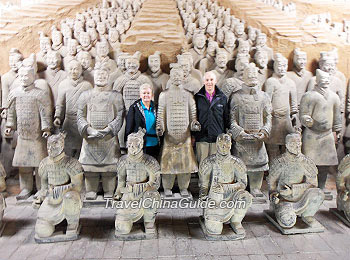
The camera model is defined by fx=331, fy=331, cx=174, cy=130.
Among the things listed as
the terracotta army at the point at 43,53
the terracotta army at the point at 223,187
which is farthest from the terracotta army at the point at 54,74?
the terracotta army at the point at 223,187

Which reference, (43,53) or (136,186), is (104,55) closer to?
(43,53)

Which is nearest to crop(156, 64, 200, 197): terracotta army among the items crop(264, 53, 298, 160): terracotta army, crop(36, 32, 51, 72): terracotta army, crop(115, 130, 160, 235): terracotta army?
crop(115, 130, 160, 235): terracotta army

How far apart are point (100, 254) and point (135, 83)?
259cm

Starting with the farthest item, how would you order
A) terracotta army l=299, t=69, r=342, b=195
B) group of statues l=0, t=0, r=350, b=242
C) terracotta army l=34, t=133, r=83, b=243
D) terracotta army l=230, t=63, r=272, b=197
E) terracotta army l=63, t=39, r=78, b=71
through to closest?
terracotta army l=63, t=39, r=78, b=71 < terracotta army l=299, t=69, r=342, b=195 < terracotta army l=230, t=63, r=272, b=197 < group of statues l=0, t=0, r=350, b=242 < terracotta army l=34, t=133, r=83, b=243

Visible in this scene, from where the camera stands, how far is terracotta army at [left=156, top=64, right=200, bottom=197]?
4758 mm

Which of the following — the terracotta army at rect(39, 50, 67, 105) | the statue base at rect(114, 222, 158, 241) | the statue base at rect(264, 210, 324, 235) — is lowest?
the statue base at rect(114, 222, 158, 241)

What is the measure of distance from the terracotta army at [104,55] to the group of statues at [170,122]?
17mm

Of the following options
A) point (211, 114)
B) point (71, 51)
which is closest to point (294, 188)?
point (211, 114)

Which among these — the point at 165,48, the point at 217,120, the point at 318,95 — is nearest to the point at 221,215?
the point at 217,120

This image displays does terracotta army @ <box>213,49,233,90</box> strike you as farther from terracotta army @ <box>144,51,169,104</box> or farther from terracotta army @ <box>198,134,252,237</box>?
terracotta army @ <box>198,134,252,237</box>

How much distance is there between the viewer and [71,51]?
5.73 m

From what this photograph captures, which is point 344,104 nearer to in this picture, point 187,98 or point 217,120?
point 217,120

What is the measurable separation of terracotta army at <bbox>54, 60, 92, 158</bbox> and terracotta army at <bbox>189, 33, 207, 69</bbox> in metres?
1.92

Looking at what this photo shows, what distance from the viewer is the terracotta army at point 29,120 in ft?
16.9
